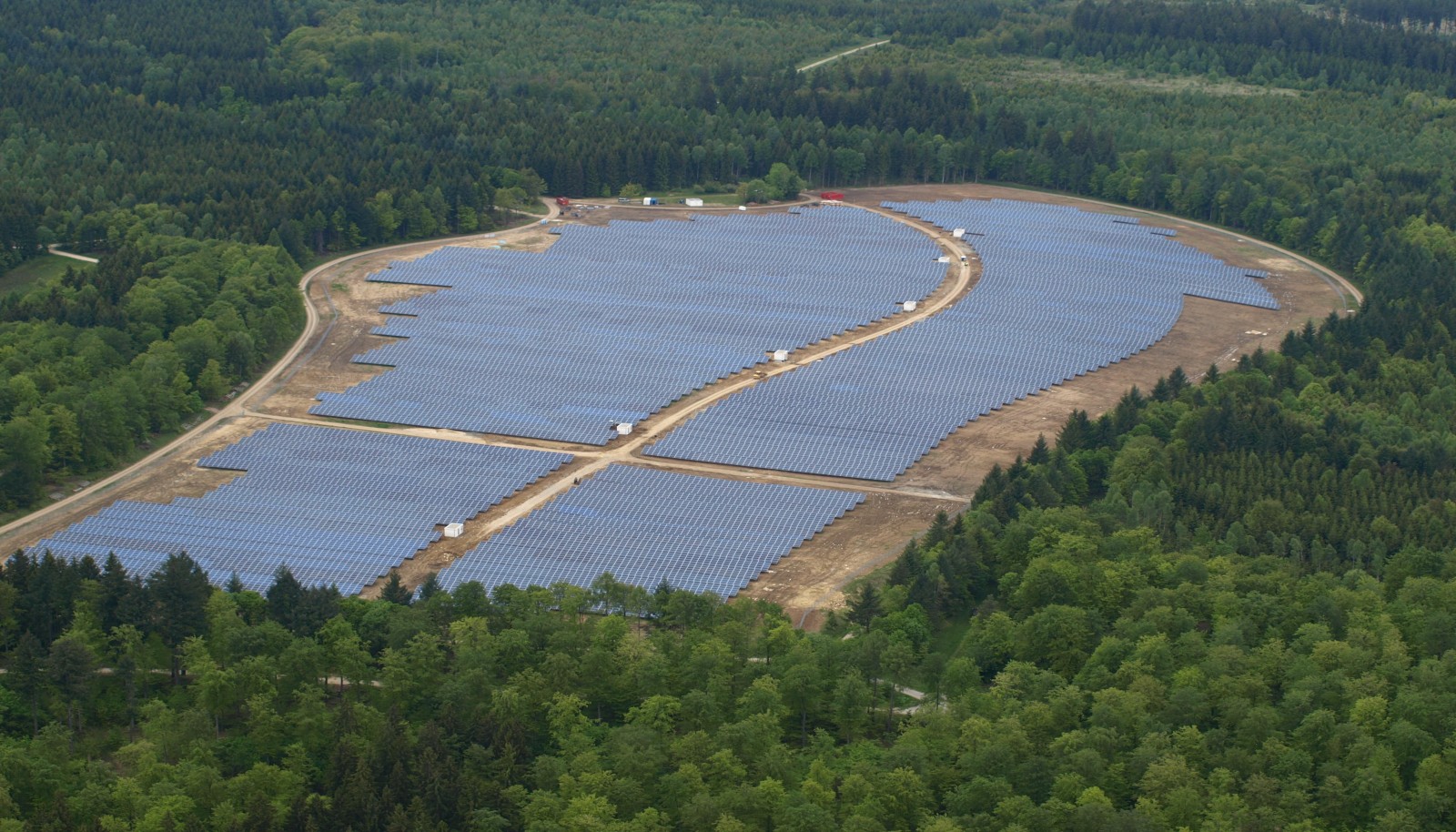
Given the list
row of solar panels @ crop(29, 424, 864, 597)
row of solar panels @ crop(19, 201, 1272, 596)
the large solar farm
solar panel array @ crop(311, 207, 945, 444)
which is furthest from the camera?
solar panel array @ crop(311, 207, 945, 444)

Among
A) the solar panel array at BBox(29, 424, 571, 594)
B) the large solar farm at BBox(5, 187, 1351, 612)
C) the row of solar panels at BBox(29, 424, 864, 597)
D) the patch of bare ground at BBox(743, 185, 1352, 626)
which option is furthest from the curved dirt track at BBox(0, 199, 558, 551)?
the patch of bare ground at BBox(743, 185, 1352, 626)

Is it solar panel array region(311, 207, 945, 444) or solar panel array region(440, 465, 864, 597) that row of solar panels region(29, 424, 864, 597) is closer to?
solar panel array region(440, 465, 864, 597)

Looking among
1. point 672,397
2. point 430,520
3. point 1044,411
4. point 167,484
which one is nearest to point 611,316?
point 672,397

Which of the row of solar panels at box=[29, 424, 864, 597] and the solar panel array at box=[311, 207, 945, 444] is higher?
the solar panel array at box=[311, 207, 945, 444]

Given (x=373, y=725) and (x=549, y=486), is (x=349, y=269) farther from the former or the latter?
(x=373, y=725)

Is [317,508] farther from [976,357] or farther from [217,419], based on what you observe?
[976,357]

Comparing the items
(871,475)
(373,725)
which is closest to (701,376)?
(871,475)

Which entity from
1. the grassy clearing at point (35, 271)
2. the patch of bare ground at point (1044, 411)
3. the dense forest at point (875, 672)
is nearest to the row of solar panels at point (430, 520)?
the patch of bare ground at point (1044, 411)
